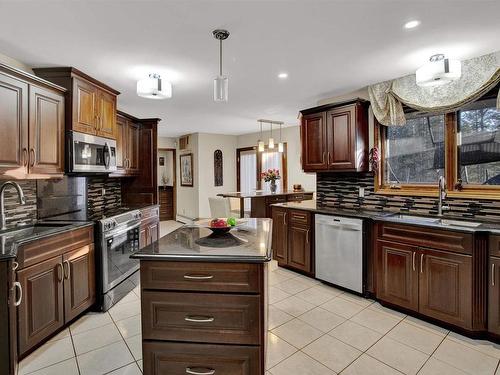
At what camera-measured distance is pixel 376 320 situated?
259 centimetres

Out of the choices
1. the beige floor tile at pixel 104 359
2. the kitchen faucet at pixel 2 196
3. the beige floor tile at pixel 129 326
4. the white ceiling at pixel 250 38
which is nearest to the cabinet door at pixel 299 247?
the white ceiling at pixel 250 38

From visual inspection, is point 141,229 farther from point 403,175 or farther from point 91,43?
point 403,175

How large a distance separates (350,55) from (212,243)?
2.10 metres

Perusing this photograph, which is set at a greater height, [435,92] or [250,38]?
[250,38]

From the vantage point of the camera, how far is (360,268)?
9.89ft

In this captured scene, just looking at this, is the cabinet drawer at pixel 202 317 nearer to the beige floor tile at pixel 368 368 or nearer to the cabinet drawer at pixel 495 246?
the beige floor tile at pixel 368 368

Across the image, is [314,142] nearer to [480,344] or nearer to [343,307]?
[343,307]

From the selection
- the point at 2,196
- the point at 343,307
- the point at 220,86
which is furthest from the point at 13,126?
the point at 343,307

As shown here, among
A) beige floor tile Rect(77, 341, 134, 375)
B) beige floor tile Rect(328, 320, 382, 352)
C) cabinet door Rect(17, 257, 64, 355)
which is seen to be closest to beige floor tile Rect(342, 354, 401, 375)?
beige floor tile Rect(328, 320, 382, 352)

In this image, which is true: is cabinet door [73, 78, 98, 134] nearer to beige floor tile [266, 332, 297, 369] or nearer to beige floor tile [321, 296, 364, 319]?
beige floor tile [266, 332, 297, 369]

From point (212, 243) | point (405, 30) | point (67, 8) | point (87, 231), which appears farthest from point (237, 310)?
point (405, 30)

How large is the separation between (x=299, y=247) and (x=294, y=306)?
0.93 meters

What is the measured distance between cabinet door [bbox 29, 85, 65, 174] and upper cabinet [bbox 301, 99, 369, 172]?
285cm

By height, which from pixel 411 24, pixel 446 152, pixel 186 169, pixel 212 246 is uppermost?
pixel 411 24
